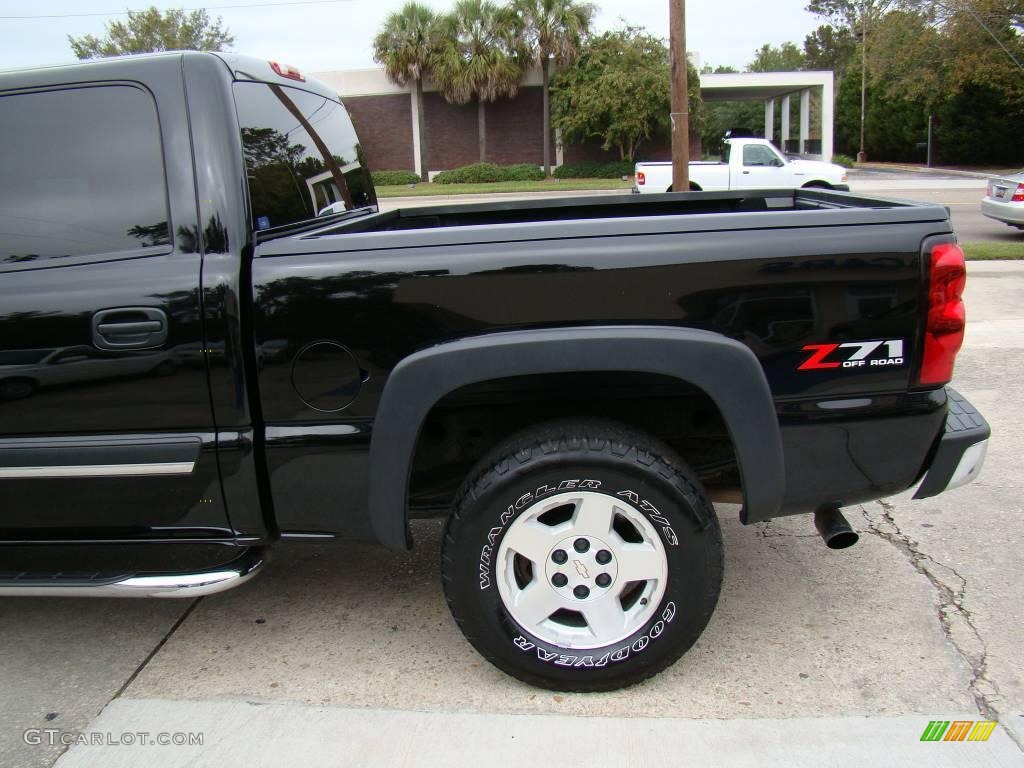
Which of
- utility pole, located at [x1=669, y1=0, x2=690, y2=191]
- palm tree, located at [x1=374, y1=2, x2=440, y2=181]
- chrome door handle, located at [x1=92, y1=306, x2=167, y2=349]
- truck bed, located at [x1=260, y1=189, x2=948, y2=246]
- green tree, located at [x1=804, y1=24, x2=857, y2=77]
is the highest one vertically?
green tree, located at [x1=804, y1=24, x2=857, y2=77]

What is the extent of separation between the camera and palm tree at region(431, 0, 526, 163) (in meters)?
33.4

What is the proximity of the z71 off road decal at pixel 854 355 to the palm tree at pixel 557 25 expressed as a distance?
109 feet

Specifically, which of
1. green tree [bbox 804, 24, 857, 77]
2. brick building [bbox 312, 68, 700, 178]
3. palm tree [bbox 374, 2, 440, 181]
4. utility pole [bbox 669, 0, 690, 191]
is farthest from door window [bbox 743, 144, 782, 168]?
green tree [bbox 804, 24, 857, 77]

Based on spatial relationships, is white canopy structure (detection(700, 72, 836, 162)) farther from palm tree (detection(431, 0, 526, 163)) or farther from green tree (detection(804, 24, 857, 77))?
green tree (detection(804, 24, 857, 77))

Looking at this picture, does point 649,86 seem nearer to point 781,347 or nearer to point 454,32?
point 454,32

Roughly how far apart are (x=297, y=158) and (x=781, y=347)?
184 cm

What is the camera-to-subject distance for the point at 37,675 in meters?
2.89

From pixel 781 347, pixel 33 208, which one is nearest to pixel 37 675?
pixel 33 208

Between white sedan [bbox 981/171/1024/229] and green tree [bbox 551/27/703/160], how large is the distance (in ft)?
64.7

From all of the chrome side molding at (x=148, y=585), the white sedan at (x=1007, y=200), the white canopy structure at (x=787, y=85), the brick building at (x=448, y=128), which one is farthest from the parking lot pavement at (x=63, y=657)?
the brick building at (x=448, y=128)

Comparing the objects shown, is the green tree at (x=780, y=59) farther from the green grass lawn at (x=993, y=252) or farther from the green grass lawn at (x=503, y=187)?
the green grass lawn at (x=993, y=252)

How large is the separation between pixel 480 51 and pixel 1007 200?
25.2m

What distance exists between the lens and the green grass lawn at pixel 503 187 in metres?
28.8

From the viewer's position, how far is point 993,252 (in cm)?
1106
